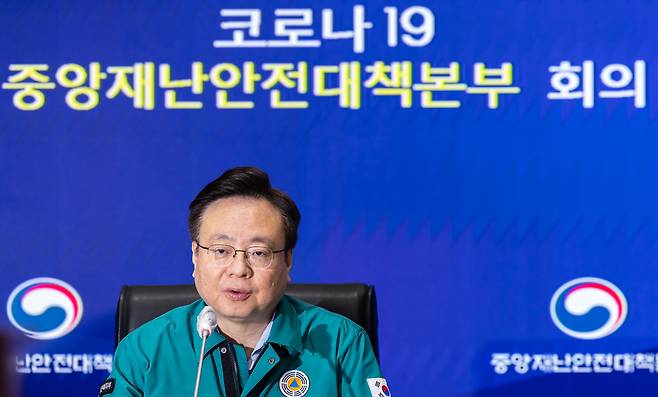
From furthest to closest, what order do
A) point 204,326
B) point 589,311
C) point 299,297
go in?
point 589,311
point 299,297
point 204,326

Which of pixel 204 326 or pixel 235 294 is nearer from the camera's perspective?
pixel 204 326

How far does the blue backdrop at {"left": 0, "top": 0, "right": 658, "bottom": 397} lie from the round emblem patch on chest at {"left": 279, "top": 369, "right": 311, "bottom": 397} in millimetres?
1334

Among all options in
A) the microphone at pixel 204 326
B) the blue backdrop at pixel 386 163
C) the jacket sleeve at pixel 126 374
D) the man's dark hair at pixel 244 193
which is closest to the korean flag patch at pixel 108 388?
the jacket sleeve at pixel 126 374

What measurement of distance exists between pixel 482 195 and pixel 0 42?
5.25 feet

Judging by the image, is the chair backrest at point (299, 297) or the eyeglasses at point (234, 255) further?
the chair backrest at point (299, 297)

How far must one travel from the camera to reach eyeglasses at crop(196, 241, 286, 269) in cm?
136

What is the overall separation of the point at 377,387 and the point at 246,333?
0.23m

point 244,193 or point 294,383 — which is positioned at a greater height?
Answer: point 244,193

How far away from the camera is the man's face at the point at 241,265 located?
4.41 ft

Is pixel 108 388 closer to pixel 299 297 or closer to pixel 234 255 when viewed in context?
pixel 234 255

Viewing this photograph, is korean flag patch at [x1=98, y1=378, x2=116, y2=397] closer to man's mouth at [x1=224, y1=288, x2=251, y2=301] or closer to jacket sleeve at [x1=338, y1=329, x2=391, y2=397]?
man's mouth at [x1=224, y1=288, x2=251, y2=301]

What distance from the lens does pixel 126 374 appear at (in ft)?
4.28

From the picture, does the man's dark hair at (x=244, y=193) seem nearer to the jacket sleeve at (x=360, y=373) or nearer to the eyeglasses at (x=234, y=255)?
the eyeglasses at (x=234, y=255)

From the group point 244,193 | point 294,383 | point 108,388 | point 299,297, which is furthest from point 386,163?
point 108,388
